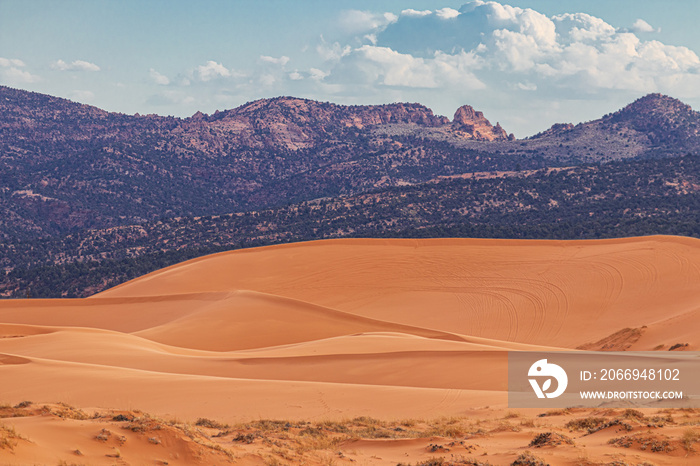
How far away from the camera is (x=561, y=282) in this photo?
3547 centimetres

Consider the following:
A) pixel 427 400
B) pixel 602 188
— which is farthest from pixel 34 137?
pixel 427 400

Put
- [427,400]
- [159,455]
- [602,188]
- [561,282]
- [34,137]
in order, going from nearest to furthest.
Answer: [159,455]
[427,400]
[561,282]
[602,188]
[34,137]

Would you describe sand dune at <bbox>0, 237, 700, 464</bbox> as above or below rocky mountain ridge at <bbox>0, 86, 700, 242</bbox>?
below

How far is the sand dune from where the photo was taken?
15656 mm

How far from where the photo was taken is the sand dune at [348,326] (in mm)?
15656

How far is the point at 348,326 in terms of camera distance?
97.0 ft

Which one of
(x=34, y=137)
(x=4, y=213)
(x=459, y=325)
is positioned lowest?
(x=459, y=325)

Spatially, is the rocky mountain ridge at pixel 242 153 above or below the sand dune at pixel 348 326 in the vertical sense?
above

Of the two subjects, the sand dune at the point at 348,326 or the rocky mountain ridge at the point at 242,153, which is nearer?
the sand dune at the point at 348,326

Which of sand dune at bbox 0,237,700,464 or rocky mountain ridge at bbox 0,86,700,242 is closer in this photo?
sand dune at bbox 0,237,700,464

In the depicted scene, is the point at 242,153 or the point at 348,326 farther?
the point at 242,153

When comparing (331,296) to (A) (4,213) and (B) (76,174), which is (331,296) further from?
(B) (76,174)

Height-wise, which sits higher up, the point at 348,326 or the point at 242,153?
the point at 242,153

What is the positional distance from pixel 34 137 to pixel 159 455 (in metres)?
159
